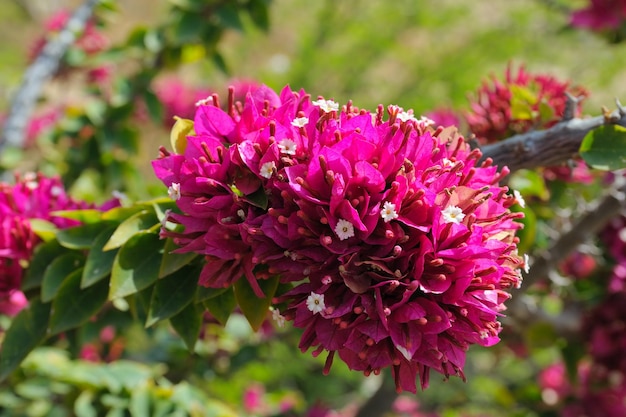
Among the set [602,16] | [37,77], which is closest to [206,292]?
[37,77]

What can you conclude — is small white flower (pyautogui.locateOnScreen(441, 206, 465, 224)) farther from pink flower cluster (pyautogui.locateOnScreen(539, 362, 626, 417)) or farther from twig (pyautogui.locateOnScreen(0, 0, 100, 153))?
twig (pyautogui.locateOnScreen(0, 0, 100, 153))

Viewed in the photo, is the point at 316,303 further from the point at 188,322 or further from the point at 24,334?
the point at 24,334

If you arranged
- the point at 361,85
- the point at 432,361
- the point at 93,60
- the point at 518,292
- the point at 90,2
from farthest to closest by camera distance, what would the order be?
the point at 361,85
the point at 90,2
the point at 93,60
the point at 518,292
the point at 432,361

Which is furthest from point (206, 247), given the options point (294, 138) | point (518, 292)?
point (518, 292)

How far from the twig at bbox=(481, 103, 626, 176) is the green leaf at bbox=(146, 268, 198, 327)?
17.7 inches

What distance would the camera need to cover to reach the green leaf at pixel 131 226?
79 cm

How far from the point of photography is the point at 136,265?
2.64 ft

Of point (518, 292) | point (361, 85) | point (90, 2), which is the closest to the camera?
point (518, 292)

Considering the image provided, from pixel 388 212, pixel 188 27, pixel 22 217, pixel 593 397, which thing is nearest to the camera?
pixel 388 212

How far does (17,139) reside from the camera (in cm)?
184

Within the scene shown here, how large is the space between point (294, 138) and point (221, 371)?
1260 mm

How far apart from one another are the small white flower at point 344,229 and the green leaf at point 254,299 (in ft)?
0.49

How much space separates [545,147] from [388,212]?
361 millimetres

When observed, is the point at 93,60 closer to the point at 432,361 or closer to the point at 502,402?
the point at 432,361
